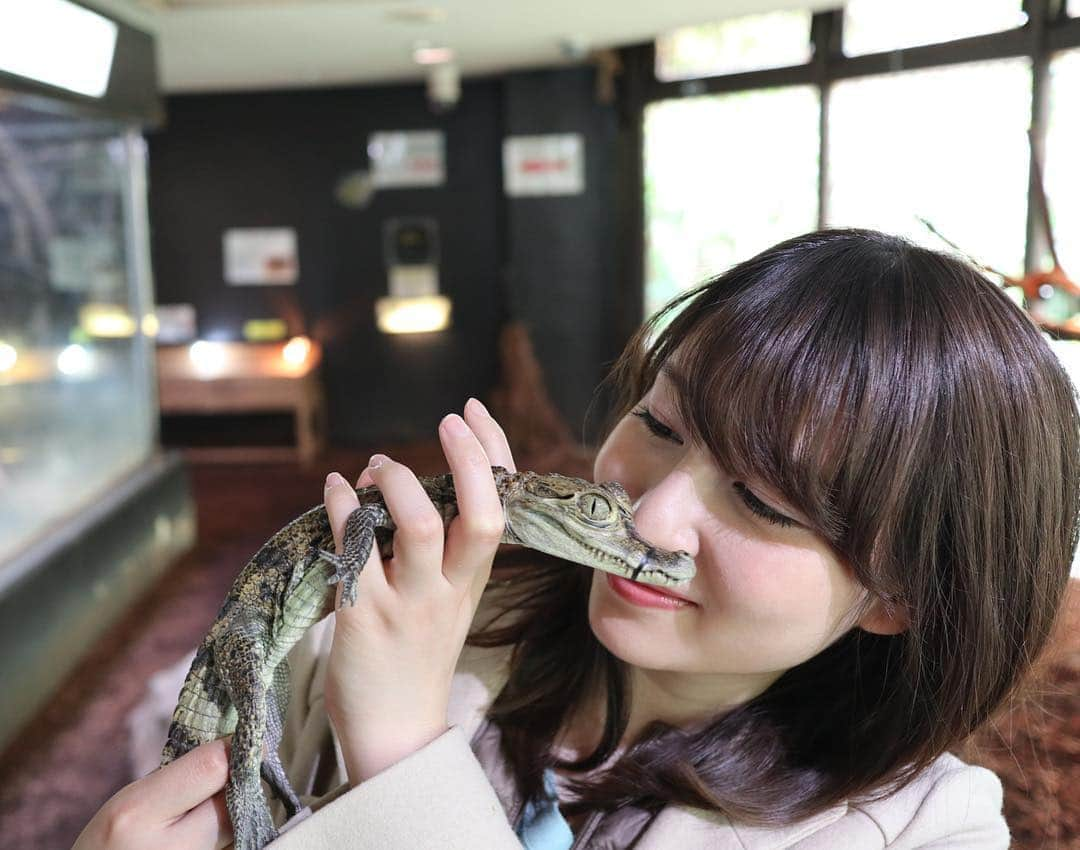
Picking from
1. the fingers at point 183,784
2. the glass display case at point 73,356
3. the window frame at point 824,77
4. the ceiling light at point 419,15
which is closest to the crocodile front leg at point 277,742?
the fingers at point 183,784

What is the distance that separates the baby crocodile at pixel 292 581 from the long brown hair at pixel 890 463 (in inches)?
4.7

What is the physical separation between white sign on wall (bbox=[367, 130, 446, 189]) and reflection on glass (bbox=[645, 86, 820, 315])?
1.53m

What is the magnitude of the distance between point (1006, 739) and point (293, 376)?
17.4 feet

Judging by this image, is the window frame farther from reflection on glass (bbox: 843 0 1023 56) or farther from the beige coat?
the beige coat

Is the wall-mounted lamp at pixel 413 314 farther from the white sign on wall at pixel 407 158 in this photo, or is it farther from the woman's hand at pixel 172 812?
the woman's hand at pixel 172 812

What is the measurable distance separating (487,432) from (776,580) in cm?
28

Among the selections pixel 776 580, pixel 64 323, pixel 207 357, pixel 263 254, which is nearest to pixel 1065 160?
pixel 776 580

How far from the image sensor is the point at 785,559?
819 millimetres

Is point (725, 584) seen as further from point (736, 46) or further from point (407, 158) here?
point (407, 158)

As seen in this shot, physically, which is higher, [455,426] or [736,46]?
[736,46]

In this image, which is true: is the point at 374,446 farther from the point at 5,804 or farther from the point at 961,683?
the point at 961,683

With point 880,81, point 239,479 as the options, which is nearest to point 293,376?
point 239,479

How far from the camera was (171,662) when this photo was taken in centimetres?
312

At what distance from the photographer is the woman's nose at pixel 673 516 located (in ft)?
2.72
